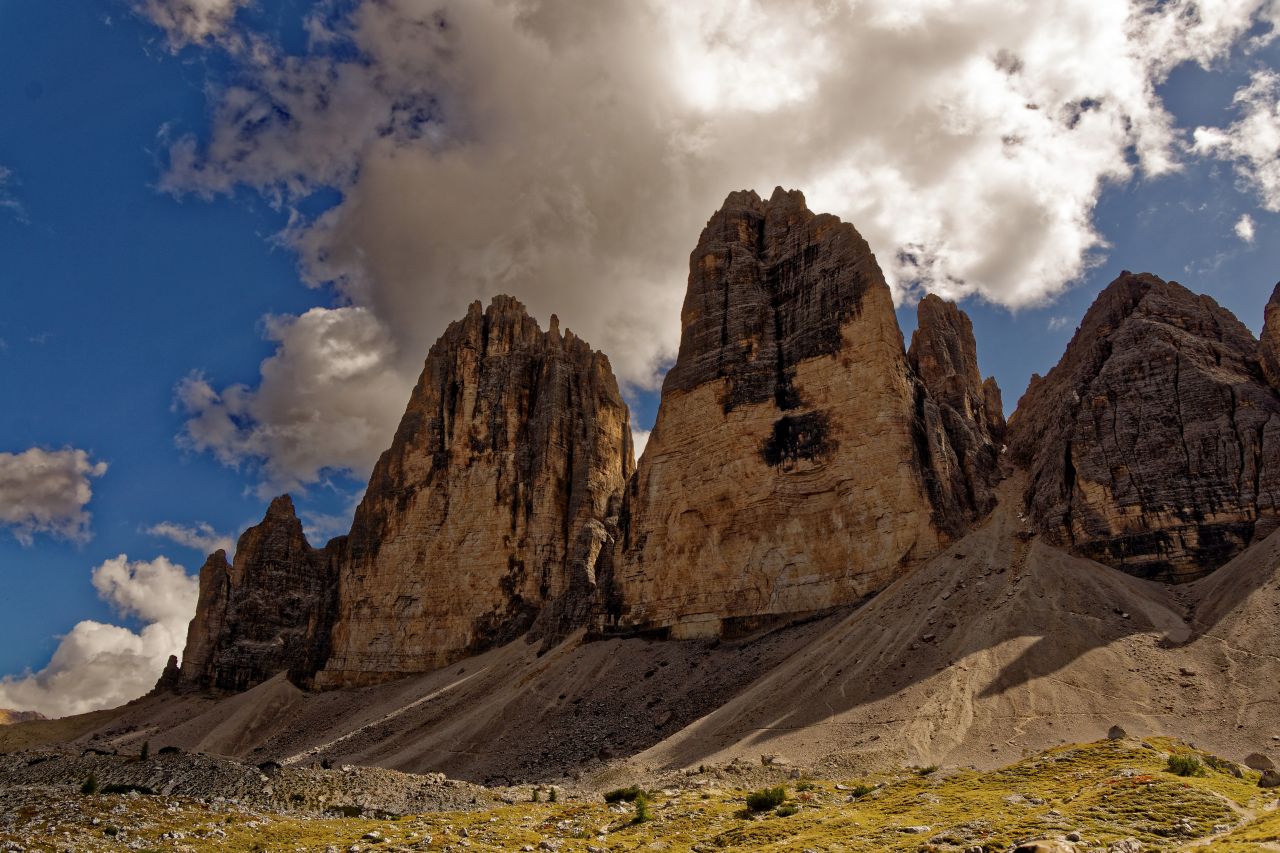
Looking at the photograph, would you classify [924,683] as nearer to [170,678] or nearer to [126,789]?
[126,789]

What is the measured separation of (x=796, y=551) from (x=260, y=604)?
69.5 meters

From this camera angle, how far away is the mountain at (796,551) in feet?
123

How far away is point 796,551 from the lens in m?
54.9

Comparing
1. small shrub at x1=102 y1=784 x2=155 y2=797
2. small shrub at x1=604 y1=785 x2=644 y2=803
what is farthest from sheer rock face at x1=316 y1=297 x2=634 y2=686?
small shrub at x1=102 y1=784 x2=155 y2=797

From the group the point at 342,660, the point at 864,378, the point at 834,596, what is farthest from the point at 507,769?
the point at 342,660

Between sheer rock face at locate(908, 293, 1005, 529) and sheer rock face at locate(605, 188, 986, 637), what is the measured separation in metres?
0.64

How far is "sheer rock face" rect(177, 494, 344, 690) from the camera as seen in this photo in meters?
93.9

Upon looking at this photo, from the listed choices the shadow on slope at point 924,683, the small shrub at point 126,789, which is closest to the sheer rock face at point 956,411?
the shadow on slope at point 924,683

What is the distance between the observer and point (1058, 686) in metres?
35.0

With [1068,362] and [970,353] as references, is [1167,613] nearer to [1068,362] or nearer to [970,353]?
[1068,362]

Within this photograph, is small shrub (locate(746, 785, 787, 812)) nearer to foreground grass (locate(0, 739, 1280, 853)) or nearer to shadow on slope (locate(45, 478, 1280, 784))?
foreground grass (locate(0, 739, 1280, 853))

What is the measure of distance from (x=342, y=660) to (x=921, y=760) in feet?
207

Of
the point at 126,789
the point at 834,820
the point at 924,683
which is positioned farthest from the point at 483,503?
the point at 834,820

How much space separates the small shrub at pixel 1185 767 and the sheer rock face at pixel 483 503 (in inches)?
2074
